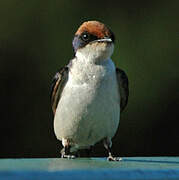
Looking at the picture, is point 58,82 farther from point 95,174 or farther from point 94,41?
point 95,174

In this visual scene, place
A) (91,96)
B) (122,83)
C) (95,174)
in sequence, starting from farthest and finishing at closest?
(122,83)
(91,96)
(95,174)

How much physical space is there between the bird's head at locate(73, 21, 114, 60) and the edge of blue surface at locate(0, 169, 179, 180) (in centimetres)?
137

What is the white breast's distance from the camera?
15.0 feet

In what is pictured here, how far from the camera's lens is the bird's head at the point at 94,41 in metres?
4.49

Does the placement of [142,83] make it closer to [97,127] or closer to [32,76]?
[32,76]

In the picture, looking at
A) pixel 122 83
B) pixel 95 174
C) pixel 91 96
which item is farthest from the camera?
pixel 122 83

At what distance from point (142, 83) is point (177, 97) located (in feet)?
2.11

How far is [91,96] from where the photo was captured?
14.9 ft

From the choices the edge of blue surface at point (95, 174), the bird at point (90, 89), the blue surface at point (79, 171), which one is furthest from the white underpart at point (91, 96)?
the edge of blue surface at point (95, 174)

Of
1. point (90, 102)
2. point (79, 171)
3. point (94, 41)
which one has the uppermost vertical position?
point (94, 41)

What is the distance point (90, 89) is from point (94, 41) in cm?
23

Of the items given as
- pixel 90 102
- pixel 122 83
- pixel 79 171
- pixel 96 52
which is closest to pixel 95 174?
pixel 79 171

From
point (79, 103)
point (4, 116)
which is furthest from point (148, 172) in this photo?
point (4, 116)

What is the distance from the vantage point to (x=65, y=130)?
4.76 meters
